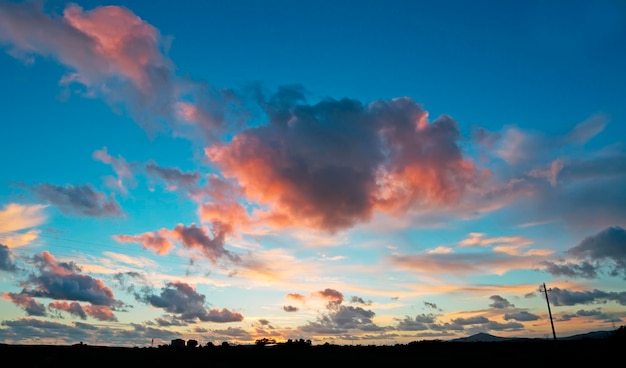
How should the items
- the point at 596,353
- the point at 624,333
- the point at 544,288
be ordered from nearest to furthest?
the point at 596,353, the point at 624,333, the point at 544,288

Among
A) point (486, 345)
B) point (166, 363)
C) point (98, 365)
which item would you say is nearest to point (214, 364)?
point (166, 363)

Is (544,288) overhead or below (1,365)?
overhead

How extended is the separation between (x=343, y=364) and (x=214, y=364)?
23.5 metres

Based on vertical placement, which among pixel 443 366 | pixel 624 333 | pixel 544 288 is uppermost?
pixel 544 288

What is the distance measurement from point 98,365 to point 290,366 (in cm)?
3191

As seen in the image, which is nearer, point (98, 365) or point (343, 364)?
point (98, 365)

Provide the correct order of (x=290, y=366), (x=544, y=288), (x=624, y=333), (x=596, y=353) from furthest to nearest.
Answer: (x=544, y=288), (x=290, y=366), (x=624, y=333), (x=596, y=353)

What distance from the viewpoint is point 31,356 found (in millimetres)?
78562

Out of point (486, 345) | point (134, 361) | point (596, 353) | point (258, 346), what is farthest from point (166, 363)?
point (486, 345)

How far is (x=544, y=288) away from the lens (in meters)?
128

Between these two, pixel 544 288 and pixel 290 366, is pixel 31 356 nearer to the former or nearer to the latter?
pixel 290 366

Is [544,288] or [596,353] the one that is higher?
[544,288]

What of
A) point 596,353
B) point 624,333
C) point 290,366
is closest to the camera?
point 596,353

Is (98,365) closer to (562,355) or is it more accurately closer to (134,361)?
(134,361)
